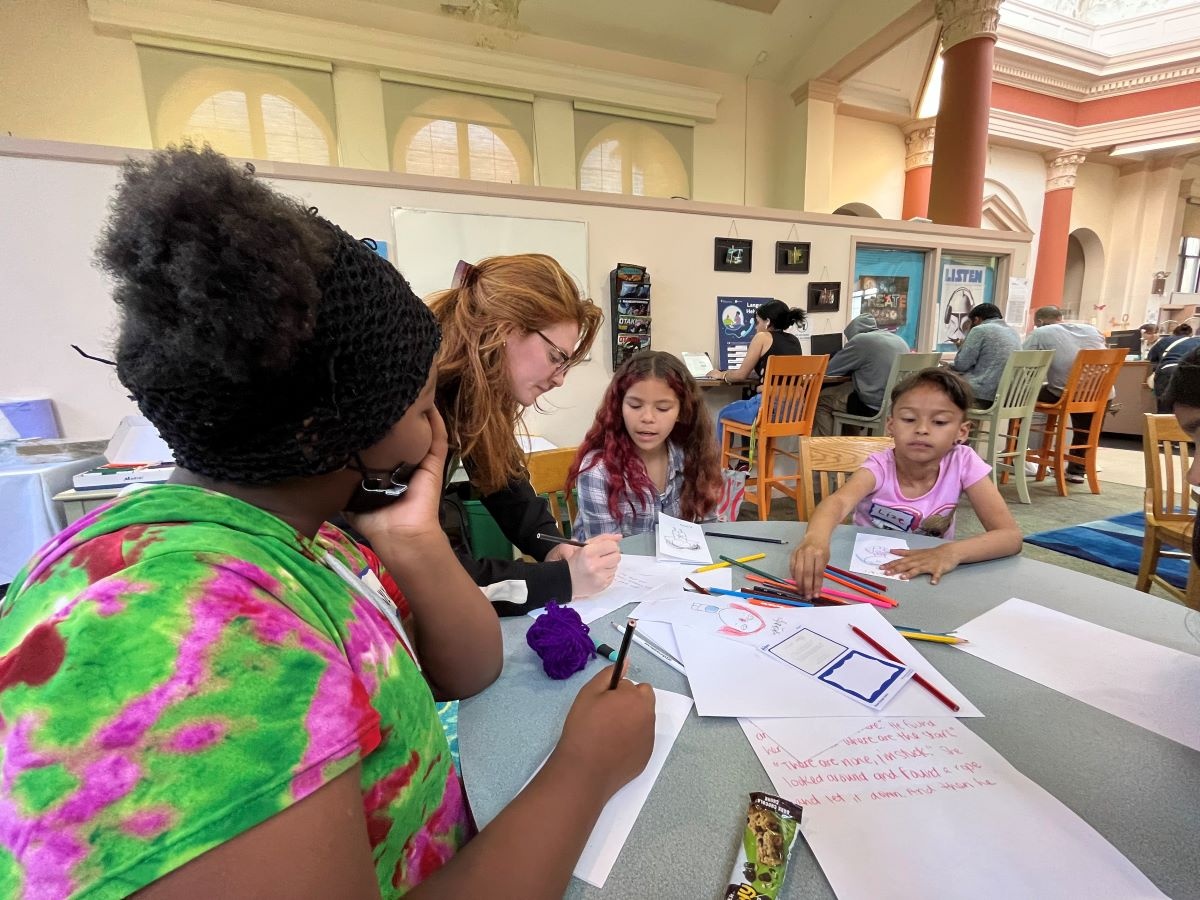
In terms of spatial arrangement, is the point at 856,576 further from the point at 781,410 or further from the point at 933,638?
the point at 781,410

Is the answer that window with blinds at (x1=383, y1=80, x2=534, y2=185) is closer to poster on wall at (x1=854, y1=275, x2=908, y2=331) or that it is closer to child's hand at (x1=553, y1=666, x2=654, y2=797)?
poster on wall at (x1=854, y1=275, x2=908, y2=331)

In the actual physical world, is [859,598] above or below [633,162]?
below

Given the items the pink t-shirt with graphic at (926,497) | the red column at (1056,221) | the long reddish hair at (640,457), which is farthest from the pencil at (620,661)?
the red column at (1056,221)

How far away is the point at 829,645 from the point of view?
0.76 m

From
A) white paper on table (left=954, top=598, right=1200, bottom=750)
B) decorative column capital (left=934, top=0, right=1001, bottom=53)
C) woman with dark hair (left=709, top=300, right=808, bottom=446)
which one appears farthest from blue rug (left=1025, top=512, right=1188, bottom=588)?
decorative column capital (left=934, top=0, right=1001, bottom=53)

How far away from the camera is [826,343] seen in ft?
13.9

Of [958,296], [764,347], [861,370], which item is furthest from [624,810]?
[958,296]

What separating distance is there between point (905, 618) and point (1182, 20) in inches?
531

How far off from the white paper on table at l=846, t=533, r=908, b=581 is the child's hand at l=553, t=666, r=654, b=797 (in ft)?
2.21

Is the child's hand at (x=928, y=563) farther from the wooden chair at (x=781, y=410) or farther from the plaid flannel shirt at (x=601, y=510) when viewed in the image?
the wooden chair at (x=781, y=410)

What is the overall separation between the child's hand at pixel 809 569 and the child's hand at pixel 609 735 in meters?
0.48

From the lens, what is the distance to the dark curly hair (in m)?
0.31

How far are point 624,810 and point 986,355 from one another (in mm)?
4715

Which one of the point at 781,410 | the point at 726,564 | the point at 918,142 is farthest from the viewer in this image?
the point at 918,142
